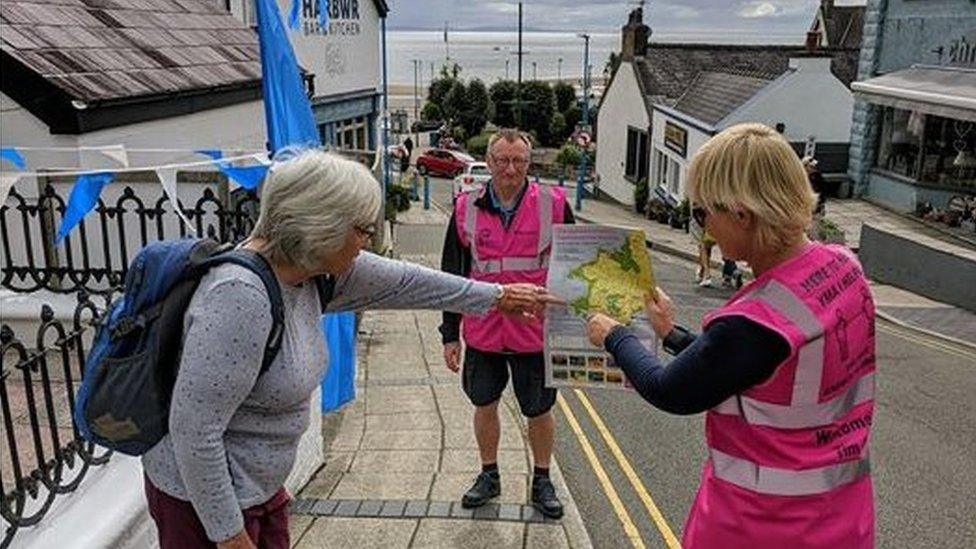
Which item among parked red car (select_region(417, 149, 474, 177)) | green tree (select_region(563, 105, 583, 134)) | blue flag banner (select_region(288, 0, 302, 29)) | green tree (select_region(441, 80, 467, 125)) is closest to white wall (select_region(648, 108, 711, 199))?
blue flag banner (select_region(288, 0, 302, 29))

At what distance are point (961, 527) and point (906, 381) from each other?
4.03m

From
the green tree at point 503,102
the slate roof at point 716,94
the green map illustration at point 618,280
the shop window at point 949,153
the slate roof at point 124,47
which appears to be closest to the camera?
the green map illustration at point 618,280

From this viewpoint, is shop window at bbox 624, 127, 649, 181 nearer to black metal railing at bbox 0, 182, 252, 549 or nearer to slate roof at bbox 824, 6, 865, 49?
slate roof at bbox 824, 6, 865, 49

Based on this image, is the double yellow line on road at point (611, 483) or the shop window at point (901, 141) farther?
the shop window at point (901, 141)

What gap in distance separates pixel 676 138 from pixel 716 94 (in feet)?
5.98

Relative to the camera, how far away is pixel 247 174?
5.43m

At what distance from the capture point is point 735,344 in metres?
2.08

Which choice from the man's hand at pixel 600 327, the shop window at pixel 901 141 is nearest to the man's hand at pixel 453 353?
the man's hand at pixel 600 327

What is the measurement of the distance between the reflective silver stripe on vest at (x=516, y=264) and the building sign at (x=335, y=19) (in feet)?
41.8

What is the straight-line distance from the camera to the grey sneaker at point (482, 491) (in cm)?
457

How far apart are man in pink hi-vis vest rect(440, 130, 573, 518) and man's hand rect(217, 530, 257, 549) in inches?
77.4

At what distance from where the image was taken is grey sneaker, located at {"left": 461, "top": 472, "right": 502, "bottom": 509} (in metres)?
4.57

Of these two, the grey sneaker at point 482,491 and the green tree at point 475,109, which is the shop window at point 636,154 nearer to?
the grey sneaker at point 482,491

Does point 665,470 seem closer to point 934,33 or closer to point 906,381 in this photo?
point 906,381
